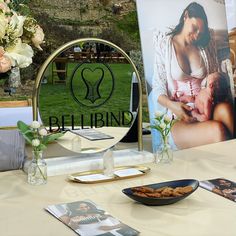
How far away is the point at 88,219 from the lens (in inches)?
37.3

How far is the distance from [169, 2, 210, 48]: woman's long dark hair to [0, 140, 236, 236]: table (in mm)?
485

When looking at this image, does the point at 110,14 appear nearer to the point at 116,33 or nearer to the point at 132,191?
the point at 116,33

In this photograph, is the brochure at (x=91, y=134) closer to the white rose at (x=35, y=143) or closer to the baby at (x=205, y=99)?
the white rose at (x=35, y=143)

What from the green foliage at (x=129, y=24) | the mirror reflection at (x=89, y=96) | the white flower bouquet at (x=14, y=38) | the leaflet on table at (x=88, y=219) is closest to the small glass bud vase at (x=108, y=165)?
the mirror reflection at (x=89, y=96)

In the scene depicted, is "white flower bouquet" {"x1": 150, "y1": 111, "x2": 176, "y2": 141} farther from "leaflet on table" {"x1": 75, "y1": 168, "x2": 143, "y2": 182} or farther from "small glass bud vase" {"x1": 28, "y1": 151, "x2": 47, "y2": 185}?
"small glass bud vase" {"x1": 28, "y1": 151, "x2": 47, "y2": 185}

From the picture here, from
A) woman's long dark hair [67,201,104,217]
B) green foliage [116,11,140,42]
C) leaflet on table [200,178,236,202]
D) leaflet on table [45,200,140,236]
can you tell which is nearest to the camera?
leaflet on table [45,200,140,236]

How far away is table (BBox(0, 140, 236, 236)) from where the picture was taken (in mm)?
924

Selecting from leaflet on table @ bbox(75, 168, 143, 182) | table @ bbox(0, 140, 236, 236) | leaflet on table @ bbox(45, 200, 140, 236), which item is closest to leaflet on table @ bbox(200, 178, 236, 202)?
table @ bbox(0, 140, 236, 236)

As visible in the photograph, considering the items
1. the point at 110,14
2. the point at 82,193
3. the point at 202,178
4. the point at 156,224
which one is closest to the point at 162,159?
the point at 202,178

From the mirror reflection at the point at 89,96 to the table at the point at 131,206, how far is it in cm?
16

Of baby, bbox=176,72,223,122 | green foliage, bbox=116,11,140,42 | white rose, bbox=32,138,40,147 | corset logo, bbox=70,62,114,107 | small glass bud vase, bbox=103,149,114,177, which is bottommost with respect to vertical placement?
small glass bud vase, bbox=103,149,114,177

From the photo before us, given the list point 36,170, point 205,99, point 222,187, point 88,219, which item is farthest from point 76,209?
point 205,99

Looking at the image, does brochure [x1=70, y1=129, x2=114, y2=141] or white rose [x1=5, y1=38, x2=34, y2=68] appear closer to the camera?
white rose [x1=5, y1=38, x2=34, y2=68]

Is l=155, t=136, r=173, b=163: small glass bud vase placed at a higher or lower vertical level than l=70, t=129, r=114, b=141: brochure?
lower
